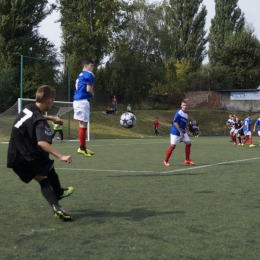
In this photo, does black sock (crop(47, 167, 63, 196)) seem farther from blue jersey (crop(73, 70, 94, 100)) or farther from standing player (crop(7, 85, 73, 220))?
blue jersey (crop(73, 70, 94, 100))

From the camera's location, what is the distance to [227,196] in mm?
7730

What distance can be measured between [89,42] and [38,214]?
1714 inches

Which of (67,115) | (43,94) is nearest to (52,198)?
(43,94)

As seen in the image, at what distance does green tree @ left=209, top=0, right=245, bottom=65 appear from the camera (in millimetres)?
73625

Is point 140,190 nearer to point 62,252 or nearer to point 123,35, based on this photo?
point 62,252

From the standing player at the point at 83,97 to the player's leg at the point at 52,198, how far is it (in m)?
4.52

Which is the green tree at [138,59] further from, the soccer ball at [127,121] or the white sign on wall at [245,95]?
the soccer ball at [127,121]

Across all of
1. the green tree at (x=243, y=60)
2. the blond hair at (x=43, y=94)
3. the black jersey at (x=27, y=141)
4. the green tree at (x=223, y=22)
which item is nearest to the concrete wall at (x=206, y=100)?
the green tree at (x=243, y=60)

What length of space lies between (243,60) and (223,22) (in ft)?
33.0

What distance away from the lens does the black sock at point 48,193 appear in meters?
5.84

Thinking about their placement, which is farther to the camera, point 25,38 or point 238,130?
point 25,38

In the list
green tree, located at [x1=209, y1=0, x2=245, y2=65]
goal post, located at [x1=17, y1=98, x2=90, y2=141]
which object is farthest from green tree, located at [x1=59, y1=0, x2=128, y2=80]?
green tree, located at [x1=209, y1=0, x2=245, y2=65]

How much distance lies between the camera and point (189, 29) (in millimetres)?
69188

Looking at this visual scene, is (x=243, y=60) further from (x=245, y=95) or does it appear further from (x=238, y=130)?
(x=238, y=130)
